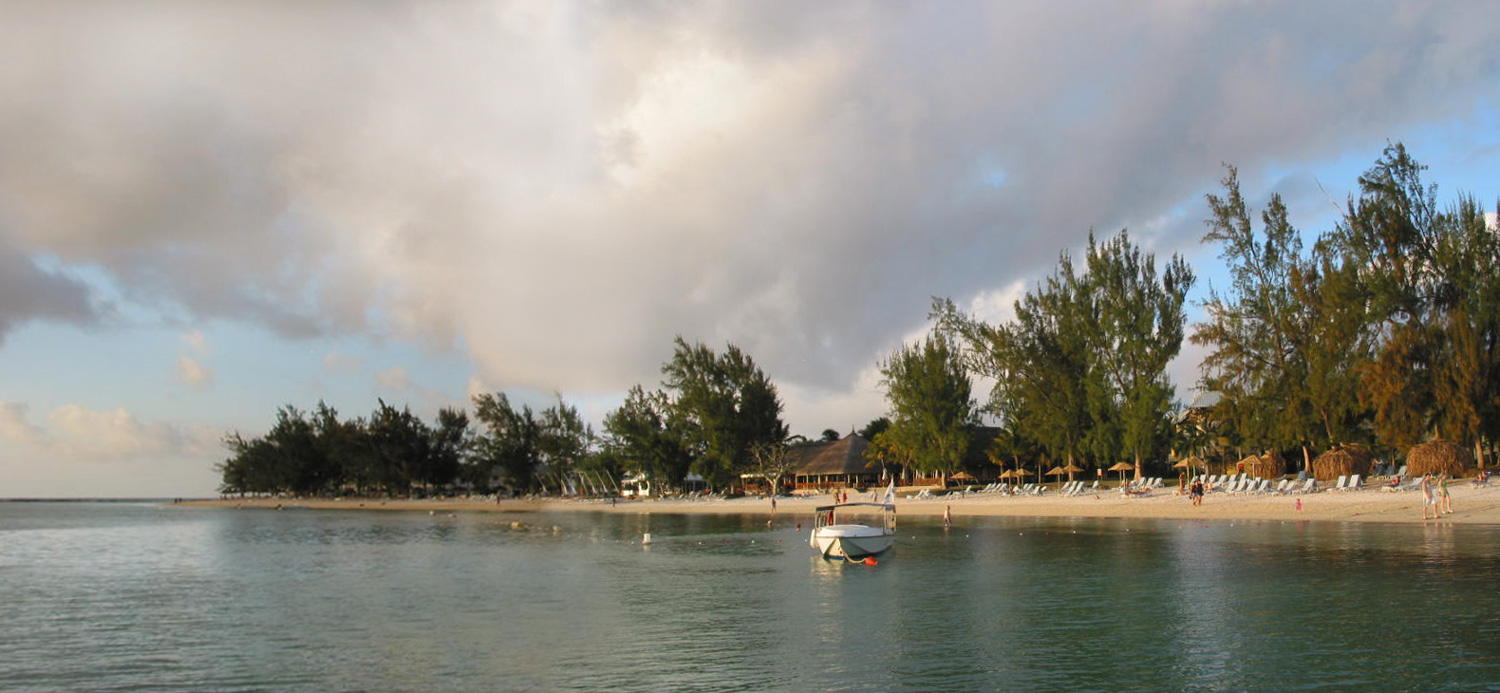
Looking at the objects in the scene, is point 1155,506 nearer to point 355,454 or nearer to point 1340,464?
point 1340,464

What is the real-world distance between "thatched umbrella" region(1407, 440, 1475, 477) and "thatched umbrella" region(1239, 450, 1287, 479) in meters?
10.3

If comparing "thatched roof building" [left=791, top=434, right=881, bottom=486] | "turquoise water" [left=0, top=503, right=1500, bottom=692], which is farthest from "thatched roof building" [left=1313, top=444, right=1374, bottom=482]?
"thatched roof building" [left=791, top=434, right=881, bottom=486]

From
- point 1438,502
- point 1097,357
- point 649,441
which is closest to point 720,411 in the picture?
point 649,441

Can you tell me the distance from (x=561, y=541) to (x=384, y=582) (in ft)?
64.2

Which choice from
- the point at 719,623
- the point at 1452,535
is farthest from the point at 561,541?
the point at 1452,535

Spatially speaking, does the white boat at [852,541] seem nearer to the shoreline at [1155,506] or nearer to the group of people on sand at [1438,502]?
the shoreline at [1155,506]

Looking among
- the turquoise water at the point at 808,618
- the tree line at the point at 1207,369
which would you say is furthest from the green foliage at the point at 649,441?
the turquoise water at the point at 808,618

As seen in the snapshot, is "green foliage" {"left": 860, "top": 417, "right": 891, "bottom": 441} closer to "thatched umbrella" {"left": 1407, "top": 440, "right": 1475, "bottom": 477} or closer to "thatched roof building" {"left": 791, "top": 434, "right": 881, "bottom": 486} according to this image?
"thatched roof building" {"left": 791, "top": 434, "right": 881, "bottom": 486}

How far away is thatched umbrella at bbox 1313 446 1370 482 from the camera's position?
176 feet

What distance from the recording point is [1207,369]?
59750 mm

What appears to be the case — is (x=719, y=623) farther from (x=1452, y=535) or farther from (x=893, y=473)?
(x=893, y=473)

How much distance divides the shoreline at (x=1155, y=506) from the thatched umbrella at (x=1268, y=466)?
16.0 ft

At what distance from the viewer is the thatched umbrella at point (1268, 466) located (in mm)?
58969

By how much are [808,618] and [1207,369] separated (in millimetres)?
44224
